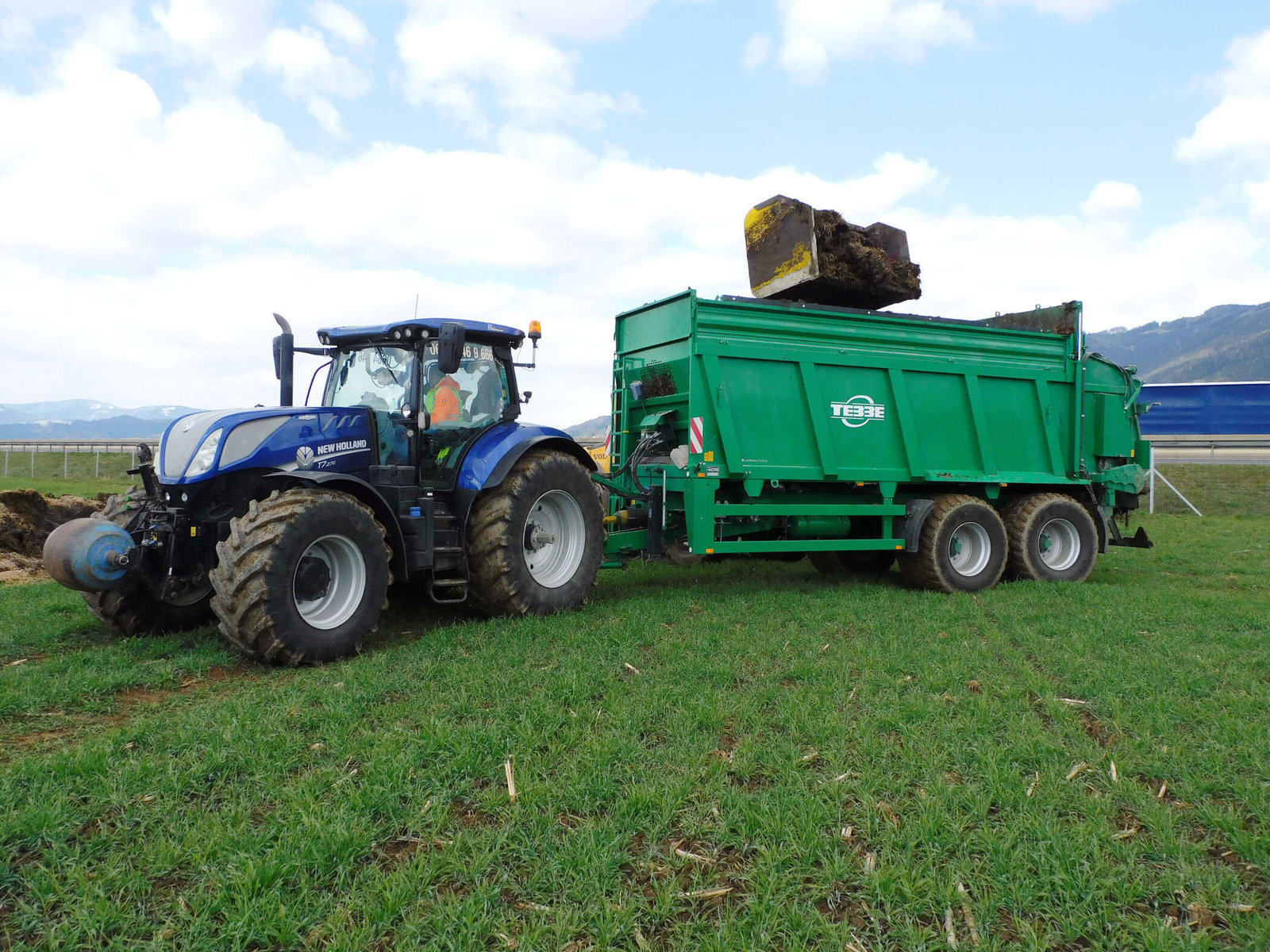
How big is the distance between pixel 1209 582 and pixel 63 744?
1106 centimetres

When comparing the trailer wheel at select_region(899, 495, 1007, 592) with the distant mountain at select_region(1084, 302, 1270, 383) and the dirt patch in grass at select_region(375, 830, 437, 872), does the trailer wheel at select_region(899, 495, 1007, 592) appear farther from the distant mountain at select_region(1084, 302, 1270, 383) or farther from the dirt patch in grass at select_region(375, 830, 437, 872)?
the distant mountain at select_region(1084, 302, 1270, 383)

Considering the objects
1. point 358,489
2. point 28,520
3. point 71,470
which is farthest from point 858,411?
point 71,470

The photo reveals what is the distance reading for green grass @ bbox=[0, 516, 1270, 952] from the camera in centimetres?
272

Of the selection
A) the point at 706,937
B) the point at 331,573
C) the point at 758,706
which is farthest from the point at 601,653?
the point at 706,937

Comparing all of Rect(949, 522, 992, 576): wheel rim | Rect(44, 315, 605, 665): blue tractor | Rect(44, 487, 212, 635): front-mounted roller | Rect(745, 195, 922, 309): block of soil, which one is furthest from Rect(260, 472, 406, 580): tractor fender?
Rect(949, 522, 992, 576): wheel rim

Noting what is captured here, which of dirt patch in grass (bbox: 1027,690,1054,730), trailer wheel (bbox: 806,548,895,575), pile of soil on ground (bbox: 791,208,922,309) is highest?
pile of soil on ground (bbox: 791,208,922,309)

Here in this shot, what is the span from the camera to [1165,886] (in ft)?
9.63

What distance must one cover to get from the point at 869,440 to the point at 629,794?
6176 millimetres

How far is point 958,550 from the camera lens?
9.33 meters

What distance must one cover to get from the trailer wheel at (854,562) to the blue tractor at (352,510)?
13.1ft

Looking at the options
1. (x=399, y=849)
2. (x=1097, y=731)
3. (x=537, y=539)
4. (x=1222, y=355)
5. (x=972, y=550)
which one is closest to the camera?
(x=399, y=849)

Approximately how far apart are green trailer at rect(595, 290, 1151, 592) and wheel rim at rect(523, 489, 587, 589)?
54 centimetres

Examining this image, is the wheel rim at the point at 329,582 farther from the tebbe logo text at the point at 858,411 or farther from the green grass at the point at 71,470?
the green grass at the point at 71,470

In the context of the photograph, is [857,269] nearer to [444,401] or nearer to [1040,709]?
[444,401]
